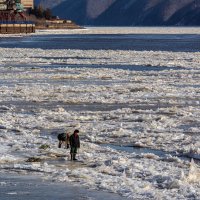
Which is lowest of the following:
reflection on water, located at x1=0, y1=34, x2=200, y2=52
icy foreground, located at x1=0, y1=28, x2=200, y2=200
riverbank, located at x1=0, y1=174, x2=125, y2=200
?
riverbank, located at x1=0, y1=174, x2=125, y2=200

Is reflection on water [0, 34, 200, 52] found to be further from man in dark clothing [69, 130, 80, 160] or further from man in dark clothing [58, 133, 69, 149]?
man in dark clothing [69, 130, 80, 160]

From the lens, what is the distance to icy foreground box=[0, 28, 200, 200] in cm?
1597

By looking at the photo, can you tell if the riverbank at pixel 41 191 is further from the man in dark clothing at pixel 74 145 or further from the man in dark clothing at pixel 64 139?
the man in dark clothing at pixel 64 139

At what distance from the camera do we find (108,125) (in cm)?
2330

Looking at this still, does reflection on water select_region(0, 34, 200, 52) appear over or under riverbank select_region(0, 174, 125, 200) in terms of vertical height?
over

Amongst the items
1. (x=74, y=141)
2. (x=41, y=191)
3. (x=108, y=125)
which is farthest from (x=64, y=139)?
(x=41, y=191)

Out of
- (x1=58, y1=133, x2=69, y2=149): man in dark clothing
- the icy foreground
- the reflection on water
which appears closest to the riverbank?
the icy foreground

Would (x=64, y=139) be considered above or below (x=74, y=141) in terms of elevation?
below

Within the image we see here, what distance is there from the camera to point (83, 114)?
2592 centimetres

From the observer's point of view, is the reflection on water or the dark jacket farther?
the reflection on water

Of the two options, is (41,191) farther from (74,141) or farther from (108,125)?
(108,125)

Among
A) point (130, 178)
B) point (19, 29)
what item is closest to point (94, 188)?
point (130, 178)

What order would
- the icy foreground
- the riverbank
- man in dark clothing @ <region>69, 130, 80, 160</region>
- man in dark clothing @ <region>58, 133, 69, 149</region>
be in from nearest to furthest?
the riverbank, the icy foreground, man in dark clothing @ <region>69, 130, 80, 160</region>, man in dark clothing @ <region>58, 133, 69, 149</region>

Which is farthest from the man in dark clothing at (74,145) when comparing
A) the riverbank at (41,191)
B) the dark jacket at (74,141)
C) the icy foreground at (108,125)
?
the riverbank at (41,191)
